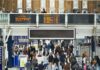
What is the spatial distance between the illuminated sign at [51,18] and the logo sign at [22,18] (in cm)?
52

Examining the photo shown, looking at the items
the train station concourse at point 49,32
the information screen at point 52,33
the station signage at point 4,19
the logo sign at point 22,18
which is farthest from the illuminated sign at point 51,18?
the station signage at point 4,19

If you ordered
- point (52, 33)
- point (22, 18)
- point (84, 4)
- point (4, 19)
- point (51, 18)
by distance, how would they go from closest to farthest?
point (52, 33)
point (4, 19)
point (51, 18)
point (22, 18)
point (84, 4)

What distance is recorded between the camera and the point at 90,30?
31.2m

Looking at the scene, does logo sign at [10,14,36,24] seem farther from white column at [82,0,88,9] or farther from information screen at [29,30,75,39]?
white column at [82,0,88,9]

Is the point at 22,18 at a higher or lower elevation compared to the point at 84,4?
lower

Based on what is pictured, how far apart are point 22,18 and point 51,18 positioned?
190 cm

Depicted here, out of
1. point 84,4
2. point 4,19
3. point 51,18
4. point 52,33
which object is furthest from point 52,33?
point 84,4

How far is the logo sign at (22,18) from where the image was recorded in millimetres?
31594

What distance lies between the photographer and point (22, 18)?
31875mm

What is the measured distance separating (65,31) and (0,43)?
15.1ft

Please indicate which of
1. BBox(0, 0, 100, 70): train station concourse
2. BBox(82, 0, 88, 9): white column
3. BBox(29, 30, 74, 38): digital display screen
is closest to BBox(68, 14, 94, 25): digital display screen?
BBox(0, 0, 100, 70): train station concourse

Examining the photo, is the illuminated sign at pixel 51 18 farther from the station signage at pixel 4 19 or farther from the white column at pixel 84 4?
the white column at pixel 84 4

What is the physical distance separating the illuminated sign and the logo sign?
52 centimetres

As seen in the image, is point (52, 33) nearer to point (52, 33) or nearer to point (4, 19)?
→ point (52, 33)
